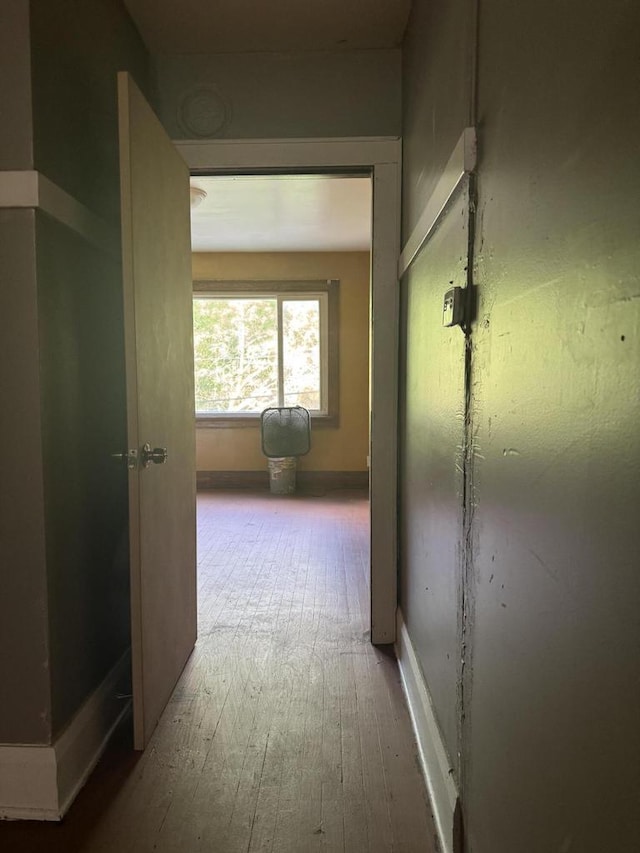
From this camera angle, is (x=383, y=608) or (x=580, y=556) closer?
(x=580, y=556)

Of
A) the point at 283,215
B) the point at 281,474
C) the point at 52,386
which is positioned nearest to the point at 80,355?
the point at 52,386

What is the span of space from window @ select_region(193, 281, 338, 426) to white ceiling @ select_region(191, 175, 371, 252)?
1.60 feet

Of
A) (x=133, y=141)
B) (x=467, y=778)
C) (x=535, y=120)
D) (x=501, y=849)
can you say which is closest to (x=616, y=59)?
(x=535, y=120)

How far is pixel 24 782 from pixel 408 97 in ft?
8.59

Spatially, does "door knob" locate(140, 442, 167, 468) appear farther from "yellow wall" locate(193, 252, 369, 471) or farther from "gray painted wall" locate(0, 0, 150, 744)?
"yellow wall" locate(193, 252, 369, 471)

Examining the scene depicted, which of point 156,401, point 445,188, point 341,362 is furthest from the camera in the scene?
point 341,362

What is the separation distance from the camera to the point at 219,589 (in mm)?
3447

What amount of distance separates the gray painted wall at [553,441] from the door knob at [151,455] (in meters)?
1.01

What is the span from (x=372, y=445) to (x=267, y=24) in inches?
67.8

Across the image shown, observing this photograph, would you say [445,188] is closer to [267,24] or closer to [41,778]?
[267,24]

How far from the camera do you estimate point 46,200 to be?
1600 millimetres

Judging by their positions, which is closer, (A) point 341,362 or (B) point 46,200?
(B) point 46,200

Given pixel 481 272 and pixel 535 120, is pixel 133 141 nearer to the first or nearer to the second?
pixel 481 272

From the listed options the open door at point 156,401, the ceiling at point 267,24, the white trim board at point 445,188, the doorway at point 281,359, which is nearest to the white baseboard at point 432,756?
the open door at point 156,401
